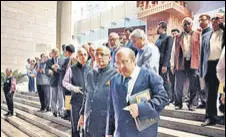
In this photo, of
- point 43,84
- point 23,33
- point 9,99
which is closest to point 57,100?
point 43,84

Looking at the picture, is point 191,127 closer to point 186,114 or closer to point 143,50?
point 186,114

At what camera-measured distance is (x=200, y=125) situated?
206cm

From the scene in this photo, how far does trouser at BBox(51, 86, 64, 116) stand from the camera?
375cm

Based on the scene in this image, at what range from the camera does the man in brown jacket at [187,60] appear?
2.45 meters

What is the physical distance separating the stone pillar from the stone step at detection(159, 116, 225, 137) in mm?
3685

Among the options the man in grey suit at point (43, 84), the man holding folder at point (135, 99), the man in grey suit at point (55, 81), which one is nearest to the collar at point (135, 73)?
the man holding folder at point (135, 99)

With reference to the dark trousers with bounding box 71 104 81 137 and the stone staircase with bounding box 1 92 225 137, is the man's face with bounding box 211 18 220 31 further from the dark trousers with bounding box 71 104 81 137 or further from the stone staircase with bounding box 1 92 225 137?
the dark trousers with bounding box 71 104 81 137

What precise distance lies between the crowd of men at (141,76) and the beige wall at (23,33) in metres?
3.34

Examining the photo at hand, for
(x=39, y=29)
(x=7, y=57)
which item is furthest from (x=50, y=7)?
(x=7, y=57)

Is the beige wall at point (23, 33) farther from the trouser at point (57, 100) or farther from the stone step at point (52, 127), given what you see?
the trouser at point (57, 100)

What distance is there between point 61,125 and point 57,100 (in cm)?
54

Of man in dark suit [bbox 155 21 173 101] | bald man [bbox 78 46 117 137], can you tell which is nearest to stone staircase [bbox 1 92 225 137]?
man in dark suit [bbox 155 21 173 101]

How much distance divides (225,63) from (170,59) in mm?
1154

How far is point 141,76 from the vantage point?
1564 millimetres
